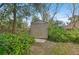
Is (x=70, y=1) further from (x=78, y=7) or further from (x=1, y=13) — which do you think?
(x=1, y=13)

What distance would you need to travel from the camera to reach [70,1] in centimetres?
279

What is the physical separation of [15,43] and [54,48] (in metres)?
0.34

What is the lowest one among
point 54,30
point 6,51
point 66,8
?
point 6,51

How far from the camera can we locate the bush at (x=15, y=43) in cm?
276

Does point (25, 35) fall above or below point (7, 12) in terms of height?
below

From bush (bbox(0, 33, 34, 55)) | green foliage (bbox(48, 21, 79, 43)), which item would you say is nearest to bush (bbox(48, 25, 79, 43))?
green foliage (bbox(48, 21, 79, 43))

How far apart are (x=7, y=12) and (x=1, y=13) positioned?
5 cm

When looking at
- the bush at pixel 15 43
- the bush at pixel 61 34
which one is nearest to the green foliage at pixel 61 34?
the bush at pixel 61 34

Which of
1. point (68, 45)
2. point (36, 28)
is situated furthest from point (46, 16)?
point (68, 45)

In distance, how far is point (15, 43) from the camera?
2.77m

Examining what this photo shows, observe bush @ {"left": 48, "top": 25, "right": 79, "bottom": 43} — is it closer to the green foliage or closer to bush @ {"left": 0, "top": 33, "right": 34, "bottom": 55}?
the green foliage

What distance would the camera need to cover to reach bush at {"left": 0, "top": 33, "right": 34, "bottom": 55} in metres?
2.76

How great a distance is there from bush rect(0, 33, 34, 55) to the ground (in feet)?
0.20

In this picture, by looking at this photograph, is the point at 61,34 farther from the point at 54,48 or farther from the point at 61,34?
the point at 54,48
